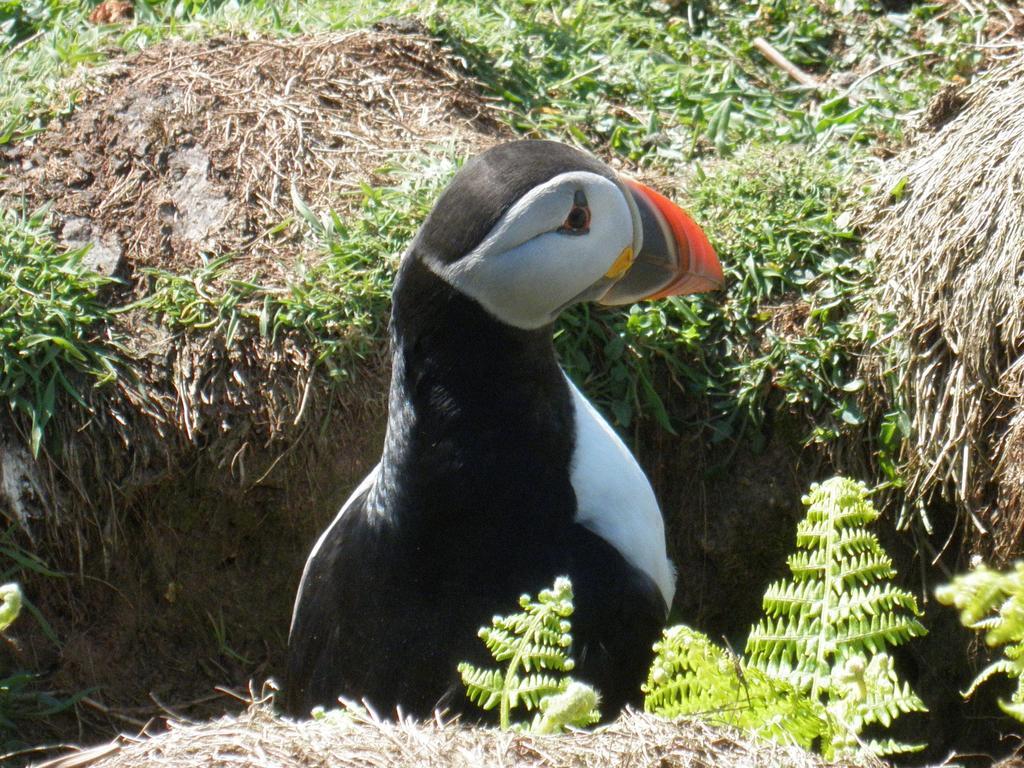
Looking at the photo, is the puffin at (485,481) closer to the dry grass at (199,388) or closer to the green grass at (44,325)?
the dry grass at (199,388)

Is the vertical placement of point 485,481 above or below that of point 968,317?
below

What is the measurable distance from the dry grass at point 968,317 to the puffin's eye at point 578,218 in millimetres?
1532

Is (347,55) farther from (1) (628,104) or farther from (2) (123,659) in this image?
(2) (123,659)

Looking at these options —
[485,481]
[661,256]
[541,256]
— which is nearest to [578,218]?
[541,256]

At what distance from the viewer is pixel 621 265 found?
12.2 ft

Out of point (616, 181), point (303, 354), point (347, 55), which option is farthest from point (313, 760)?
point (347, 55)

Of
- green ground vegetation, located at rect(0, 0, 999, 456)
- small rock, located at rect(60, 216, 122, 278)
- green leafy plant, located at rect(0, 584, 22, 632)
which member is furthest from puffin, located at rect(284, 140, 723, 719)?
small rock, located at rect(60, 216, 122, 278)

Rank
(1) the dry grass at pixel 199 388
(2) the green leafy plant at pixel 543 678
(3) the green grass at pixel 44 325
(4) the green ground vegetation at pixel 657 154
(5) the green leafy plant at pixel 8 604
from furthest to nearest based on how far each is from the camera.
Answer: (4) the green ground vegetation at pixel 657 154
(1) the dry grass at pixel 199 388
(3) the green grass at pixel 44 325
(2) the green leafy plant at pixel 543 678
(5) the green leafy plant at pixel 8 604

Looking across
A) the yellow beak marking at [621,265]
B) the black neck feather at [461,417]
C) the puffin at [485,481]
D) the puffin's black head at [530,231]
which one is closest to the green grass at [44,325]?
the puffin at [485,481]

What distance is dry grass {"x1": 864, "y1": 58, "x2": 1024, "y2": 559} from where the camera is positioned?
167 inches

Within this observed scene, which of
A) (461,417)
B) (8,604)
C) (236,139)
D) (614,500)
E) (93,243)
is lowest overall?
(614,500)

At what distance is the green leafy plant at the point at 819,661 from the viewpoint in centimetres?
234

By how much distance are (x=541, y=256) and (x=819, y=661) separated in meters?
1.37

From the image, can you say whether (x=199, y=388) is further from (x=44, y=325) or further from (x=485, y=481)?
(x=485, y=481)
